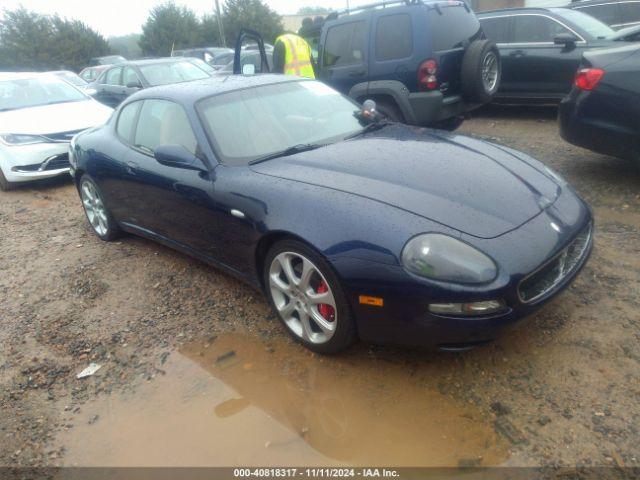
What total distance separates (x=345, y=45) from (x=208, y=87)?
337 centimetres

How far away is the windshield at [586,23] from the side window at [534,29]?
20 centimetres

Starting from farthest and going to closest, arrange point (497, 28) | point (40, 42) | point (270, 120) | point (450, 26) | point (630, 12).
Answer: point (40, 42) < point (630, 12) < point (497, 28) < point (450, 26) < point (270, 120)

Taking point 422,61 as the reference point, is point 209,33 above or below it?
above

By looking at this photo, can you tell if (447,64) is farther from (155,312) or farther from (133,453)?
(133,453)

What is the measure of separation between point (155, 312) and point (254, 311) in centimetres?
73

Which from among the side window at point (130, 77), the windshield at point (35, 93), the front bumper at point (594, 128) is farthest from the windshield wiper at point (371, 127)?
the side window at point (130, 77)

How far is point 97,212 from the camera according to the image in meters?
4.69

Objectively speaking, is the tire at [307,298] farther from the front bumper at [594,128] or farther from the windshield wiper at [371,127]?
the front bumper at [594,128]

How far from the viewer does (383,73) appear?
5961mm

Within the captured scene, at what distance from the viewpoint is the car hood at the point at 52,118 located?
650 centimetres

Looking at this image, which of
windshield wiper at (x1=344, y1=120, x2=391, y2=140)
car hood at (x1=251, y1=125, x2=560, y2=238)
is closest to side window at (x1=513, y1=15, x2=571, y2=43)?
windshield wiper at (x1=344, y1=120, x2=391, y2=140)

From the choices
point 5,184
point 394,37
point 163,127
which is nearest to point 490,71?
point 394,37

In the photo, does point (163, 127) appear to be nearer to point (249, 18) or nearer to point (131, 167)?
point (131, 167)

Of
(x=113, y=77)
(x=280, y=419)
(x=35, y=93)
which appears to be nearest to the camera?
(x=280, y=419)
